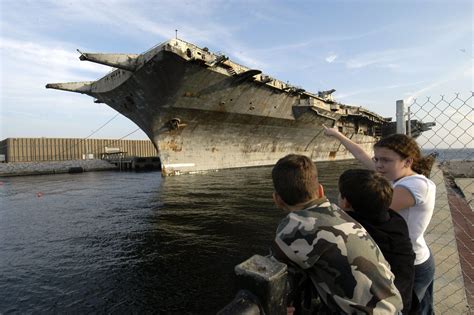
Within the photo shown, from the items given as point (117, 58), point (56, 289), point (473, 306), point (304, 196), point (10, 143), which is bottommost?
point (56, 289)

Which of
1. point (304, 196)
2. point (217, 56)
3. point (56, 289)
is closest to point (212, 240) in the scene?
point (56, 289)

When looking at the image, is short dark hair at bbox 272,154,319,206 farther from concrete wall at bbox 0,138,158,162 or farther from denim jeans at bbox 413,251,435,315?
concrete wall at bbox 0,138,158,162

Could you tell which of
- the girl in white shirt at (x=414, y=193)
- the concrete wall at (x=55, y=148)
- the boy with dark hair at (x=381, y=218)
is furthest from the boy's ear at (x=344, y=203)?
the concrete wall at (x=55, y=148)

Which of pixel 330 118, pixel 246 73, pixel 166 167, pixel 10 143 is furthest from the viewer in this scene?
pixel 10 143

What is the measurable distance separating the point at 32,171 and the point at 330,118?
112ft

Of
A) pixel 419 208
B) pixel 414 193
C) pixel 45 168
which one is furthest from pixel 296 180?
pixel 45 168

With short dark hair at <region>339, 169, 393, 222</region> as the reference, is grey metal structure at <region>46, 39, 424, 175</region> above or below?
above

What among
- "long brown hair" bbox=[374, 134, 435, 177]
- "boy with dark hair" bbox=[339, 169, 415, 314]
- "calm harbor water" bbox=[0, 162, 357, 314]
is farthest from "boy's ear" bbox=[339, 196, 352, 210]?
"calm harbor water" bbox=[0, 162, 357, 314]

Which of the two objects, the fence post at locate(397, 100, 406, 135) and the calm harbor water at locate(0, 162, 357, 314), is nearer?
the fence post at locate(397, 100, 406, 135)

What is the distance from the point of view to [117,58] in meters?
19.8

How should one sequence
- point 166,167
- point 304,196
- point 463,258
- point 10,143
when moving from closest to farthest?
point 304,196 → point 463,258 → point 166,167 → point 10,143

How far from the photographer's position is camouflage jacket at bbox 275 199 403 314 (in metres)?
1.64

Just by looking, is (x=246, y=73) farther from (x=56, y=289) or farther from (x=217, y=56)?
(x=56, y=289)

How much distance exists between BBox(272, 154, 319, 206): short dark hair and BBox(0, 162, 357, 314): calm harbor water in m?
0.60
